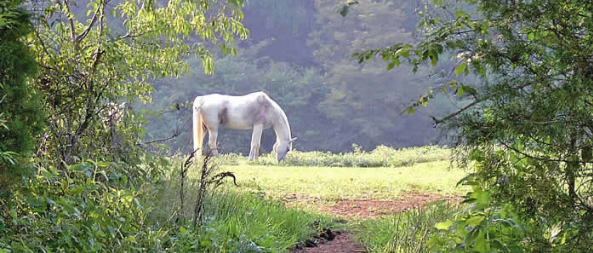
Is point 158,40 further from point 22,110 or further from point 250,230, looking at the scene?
point 22,110

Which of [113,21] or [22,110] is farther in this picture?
[113,21]

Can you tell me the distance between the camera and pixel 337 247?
6.16 meters

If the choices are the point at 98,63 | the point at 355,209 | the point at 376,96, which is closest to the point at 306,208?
the point at 355,209

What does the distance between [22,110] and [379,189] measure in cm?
829

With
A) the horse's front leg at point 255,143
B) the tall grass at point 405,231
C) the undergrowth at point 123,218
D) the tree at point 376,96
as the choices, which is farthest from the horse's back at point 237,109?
the undergrowth at point 123,218

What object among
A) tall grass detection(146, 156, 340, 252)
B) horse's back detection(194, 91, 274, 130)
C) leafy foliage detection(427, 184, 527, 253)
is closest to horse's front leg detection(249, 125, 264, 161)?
horse's back detection(194, 91, 274, 130)

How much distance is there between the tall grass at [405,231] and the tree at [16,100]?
267 centimetres

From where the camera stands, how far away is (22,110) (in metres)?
3.43

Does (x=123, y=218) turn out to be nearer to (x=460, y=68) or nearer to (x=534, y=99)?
(x=460, y=68)

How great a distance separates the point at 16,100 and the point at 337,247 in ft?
11.7

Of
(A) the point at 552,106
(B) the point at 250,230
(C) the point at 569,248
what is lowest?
(B) the point at 250,230

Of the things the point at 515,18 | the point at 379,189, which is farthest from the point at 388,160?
the point at 515,18

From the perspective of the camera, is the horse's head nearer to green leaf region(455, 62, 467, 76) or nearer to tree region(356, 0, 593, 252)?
tree region(356, 0, 593, 252)

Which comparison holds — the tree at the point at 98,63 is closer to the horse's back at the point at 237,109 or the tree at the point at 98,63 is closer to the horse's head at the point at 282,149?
the horse's head at the point at 282,149
